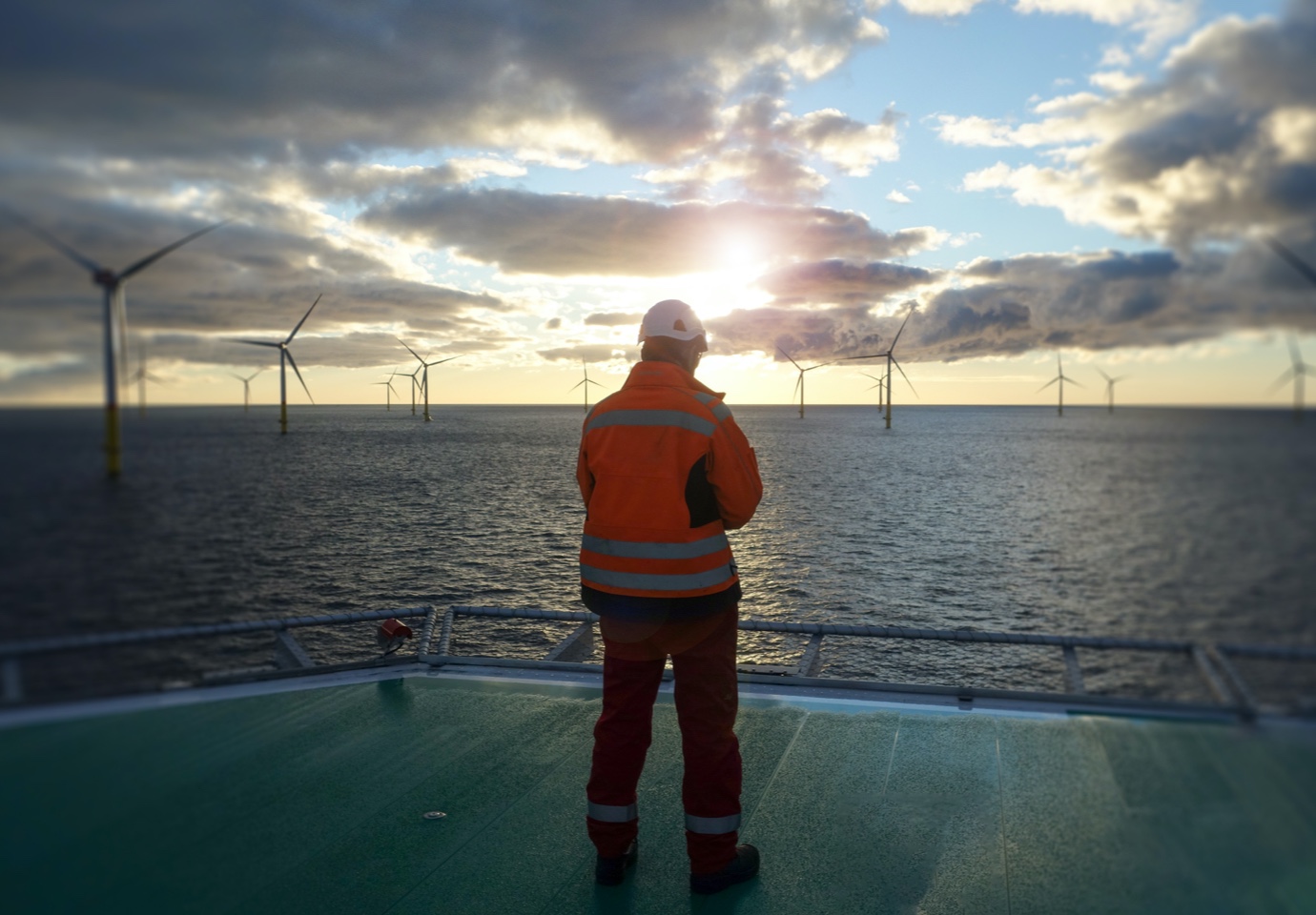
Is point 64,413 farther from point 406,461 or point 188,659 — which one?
point 406,461

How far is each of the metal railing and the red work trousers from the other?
39.4 inches

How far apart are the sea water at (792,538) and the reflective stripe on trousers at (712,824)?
1.45m

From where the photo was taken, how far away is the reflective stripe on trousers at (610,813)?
10.2 feet

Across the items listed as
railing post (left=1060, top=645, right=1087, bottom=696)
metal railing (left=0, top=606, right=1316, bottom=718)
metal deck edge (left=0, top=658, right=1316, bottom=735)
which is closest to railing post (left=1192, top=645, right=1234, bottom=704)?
metal railing (left=0, top=606, right=1316, bottom=718)

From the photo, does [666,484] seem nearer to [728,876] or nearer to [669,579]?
[669,579]

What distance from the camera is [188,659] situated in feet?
8.37

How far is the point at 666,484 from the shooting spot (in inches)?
117

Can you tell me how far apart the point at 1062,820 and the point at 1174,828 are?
211 cm

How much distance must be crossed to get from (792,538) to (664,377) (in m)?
37.5

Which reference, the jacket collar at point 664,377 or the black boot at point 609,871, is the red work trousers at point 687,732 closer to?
the black boot at point 609,871

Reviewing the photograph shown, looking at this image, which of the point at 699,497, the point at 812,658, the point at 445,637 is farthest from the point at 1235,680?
the point at 445,637

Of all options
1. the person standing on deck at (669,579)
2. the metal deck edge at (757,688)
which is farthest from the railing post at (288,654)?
the person standing on deck at (669,579)

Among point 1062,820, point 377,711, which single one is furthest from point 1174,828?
point 377,711

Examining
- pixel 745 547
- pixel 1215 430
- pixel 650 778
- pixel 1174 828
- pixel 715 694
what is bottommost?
pixel 745 547
